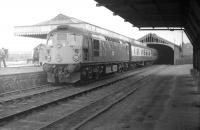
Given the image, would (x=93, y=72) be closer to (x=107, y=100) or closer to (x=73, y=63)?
(x=73, y=63)

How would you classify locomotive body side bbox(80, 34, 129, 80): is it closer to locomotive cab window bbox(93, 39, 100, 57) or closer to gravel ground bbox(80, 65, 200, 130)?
locomotive cab window bbox(93, 39, 100, 57)

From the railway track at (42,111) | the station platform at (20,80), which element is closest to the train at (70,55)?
the station platform at (20,80)

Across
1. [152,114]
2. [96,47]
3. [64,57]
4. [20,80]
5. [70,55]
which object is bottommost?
[152,114]

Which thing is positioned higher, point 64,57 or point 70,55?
point 70,55

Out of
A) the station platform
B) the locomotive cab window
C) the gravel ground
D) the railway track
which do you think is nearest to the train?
the locomotive cab window

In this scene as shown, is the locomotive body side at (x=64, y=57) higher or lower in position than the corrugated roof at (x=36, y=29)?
lower

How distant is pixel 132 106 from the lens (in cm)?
1114

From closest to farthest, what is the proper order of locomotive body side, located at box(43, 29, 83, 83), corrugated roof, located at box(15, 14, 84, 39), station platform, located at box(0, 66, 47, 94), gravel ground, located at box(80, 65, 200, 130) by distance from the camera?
Result: gravel ground, located at box(80, 65, 200, 130) < station platform, located at box(0, 66, 47, 94) < locomotive body side, located at box(43, 29, 83, 83) < corrugated roof, located at box(15, 14, 84, 39)

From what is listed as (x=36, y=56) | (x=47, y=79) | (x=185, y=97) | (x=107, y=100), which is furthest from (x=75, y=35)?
(x=36, y=56)

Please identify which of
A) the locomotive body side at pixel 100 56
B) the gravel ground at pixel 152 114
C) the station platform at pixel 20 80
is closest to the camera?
the gravel ground at pixel 152 114

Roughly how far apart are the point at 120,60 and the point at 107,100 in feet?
44.5

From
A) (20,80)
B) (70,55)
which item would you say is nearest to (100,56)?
(70,55)

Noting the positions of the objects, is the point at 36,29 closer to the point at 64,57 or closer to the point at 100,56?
the point at 100,56

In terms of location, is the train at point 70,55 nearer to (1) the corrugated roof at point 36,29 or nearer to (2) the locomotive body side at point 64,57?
(2) the locomotive body side at point 64,57
